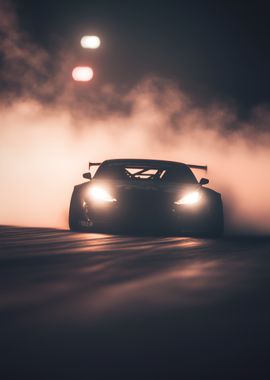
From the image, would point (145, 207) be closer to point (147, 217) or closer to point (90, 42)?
point (147, 217)

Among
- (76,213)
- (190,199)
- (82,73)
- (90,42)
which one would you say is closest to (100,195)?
(76,213)

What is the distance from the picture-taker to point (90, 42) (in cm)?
1448

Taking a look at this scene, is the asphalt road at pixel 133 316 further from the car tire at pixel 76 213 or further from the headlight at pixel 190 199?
the car tire at pixel 76 213

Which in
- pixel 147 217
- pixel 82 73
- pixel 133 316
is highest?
pixel 82 73

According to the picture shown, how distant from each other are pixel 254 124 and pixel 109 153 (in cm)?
313

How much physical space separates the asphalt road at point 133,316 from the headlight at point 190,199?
130 inches

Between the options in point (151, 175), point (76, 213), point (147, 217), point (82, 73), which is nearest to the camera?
point (147, 217)

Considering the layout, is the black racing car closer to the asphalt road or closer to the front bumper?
the front bumper

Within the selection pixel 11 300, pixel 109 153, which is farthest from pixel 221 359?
pixel 109 153

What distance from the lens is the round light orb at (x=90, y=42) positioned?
47.4 feet

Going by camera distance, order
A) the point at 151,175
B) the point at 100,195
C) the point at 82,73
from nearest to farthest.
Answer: the point at 100,195 < the point at 151,175 < the point at 82,73

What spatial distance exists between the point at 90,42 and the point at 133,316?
11051mm

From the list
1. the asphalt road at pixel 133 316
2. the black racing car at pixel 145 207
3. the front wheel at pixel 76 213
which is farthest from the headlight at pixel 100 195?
the asphalt road at pixel 133 316

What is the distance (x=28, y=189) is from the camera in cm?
1841
